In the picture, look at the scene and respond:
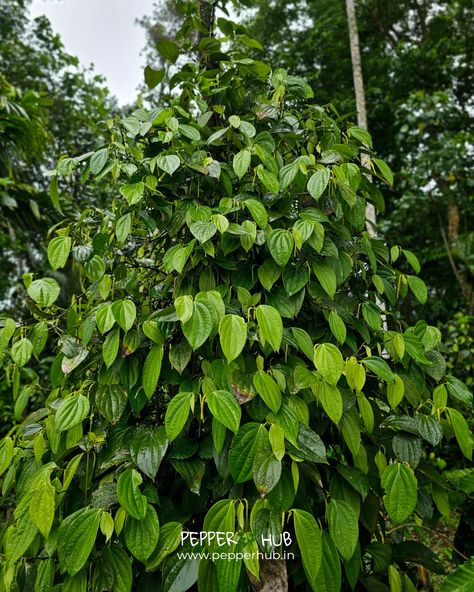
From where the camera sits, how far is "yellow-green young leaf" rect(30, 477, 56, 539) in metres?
Result: 0.63

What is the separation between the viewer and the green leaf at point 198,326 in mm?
674

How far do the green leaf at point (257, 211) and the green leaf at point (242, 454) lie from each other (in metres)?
0.35

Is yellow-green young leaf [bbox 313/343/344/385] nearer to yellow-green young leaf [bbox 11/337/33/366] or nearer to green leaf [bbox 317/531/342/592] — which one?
green leaf [bbox 317/531/342/592]

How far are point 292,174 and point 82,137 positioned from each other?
461 centimetres

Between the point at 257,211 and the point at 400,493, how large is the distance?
52cm

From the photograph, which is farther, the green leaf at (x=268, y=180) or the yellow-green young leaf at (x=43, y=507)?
the green leaf at (x=268, y=180)

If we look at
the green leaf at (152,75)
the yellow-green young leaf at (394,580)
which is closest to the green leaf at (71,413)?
the yellow-green young leaf at (394,580)

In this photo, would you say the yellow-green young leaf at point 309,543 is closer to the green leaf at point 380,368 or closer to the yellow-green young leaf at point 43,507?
the green leaf at point 380,368

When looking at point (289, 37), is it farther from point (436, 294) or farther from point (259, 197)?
point (259, 197)

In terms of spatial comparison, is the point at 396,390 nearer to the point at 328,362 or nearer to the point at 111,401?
the point at 328,362

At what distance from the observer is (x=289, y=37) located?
5.62m

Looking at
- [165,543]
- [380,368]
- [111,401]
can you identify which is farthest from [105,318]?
[380,368]

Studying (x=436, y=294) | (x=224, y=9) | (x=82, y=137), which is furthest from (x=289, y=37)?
(x=224, y=9)

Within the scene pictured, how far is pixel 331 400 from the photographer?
2.25 feet
